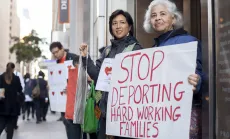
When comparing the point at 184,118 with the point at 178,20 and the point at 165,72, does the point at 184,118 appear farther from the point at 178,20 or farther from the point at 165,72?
the point at 178,20

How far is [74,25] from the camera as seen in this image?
42.8ft

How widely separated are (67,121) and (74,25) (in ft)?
27.9

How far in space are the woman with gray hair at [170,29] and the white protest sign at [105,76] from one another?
1.71 feet

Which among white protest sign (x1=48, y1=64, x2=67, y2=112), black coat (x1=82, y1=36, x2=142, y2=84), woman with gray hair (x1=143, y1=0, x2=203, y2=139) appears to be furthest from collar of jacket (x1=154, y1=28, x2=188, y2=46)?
white protest sign (x1=48, y1=64, x2=67, y2=112)

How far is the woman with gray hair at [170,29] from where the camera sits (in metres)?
2.45

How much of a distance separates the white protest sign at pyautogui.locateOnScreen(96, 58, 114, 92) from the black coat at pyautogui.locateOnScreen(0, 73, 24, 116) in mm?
4007

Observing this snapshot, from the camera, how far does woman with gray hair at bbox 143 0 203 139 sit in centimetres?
245

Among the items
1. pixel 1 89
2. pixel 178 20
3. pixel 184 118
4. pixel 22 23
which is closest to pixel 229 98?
pixel 184 118

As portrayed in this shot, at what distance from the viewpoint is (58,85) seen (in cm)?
550

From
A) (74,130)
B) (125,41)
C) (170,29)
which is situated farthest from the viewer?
(74,130)

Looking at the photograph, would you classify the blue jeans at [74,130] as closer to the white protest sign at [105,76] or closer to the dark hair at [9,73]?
the white protest sign at [105,76]

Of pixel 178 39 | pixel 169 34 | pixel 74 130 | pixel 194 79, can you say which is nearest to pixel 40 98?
pixel 74 130

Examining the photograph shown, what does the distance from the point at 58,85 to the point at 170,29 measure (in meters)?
2.93

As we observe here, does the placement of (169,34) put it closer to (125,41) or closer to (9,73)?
(125,41)
